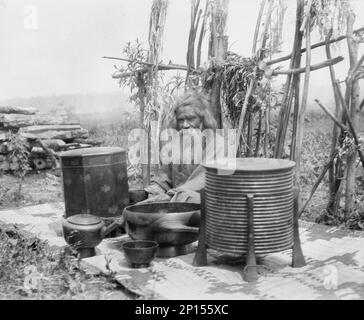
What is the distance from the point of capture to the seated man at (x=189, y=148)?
5.92 m

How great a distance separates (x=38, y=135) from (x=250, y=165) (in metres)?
6.72

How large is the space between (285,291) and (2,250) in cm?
241

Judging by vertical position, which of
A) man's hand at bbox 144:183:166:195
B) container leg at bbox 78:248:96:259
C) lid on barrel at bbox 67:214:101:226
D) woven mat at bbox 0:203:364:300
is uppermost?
man's hand at bbox 144:183:166:195

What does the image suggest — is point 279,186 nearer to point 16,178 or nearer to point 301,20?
point 301,20

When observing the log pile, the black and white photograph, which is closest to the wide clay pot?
the black and white photograph

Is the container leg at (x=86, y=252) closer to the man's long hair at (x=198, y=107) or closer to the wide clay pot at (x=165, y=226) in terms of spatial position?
the wide clay pot at (x=165, y=226)

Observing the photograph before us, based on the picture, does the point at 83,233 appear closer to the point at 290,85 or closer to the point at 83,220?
the point at 83,220

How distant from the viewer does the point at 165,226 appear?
4.84m

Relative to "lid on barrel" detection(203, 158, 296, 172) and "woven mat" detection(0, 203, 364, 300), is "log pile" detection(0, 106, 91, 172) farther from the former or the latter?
"lid on barrel" detection(203, 158, 296, 172)

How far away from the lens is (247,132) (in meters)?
6.69

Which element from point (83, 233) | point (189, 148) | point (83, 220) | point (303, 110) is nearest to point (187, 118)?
point (189, 148)

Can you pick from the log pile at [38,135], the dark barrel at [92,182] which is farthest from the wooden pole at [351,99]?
the log pile at [38,135]

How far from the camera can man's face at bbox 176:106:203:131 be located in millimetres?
6027

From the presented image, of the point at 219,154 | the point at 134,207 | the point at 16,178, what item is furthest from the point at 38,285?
the point at 16,178
